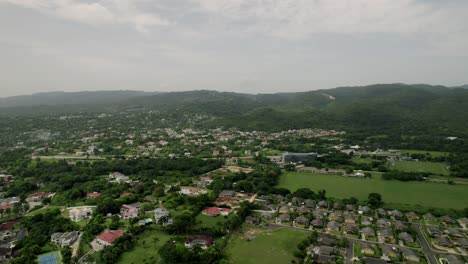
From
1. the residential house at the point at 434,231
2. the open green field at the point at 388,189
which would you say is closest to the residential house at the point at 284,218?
the open green field at the point at 388,189

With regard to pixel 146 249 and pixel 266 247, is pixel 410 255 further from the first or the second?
pixel 146 249

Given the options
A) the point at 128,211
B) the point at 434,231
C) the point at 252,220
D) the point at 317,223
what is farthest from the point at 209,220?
the point at 434,231

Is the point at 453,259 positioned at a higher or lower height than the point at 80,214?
higher

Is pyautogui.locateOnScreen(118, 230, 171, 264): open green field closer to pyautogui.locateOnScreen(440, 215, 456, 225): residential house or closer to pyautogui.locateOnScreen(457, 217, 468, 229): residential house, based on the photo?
pyautogui.locateOnScreen(440, 215, 456, 225): residential house

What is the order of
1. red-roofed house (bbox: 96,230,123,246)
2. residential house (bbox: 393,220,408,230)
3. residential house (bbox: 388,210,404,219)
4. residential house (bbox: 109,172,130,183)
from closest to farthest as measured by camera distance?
red-roofed house (bbox: 96,230,123,246) < residential house (bbox: 393,220,408,230) < residential house (bbox: 388,210,404,219) < residential house (bbox: 109,172,130,183)

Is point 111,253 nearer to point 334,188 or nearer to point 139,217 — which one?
point 139,217

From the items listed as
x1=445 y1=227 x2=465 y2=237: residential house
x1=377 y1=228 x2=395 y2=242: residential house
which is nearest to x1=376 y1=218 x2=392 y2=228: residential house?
x1=377 y1=228 x2=395 y2=242: residential house
